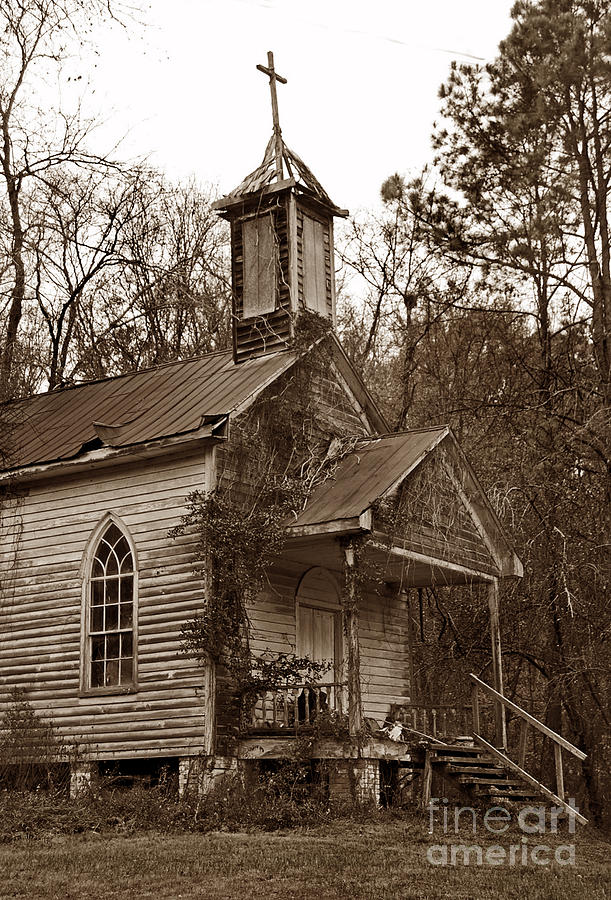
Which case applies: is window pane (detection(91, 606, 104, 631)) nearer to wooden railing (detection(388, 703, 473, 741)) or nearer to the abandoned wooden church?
the abandoned wooden church

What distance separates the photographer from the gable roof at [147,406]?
1631 centimetres

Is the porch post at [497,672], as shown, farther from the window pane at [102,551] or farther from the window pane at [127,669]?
the window pane at [102,551]

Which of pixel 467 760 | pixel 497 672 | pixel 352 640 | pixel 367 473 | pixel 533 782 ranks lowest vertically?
pixel 533 782

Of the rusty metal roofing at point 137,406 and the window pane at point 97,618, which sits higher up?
the rusty metal roofing at point 137,406

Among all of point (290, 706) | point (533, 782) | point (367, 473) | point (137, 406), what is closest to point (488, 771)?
point (533, 782)

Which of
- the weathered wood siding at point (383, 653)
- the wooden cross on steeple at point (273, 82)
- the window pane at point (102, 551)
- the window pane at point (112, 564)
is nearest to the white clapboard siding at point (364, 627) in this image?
the weathered wood siding at point (383, 653)

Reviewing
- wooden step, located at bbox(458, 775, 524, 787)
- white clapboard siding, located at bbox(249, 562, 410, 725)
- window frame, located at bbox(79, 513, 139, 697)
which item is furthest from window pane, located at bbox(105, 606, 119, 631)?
wooden step, located at bbox(458, 775, 524, 787)

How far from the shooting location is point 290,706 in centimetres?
1631

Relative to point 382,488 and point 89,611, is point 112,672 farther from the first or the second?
point 382,488

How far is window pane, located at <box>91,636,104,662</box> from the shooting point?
1639 centimetres

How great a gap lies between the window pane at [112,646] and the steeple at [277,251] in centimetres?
491

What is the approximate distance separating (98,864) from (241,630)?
5.17m

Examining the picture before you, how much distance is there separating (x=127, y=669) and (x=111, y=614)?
0.82 meters

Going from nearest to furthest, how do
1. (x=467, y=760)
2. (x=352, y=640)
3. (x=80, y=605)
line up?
1. (x=352, y=640)
2. (x=467, y=760)
3. (x=80, y=605)
